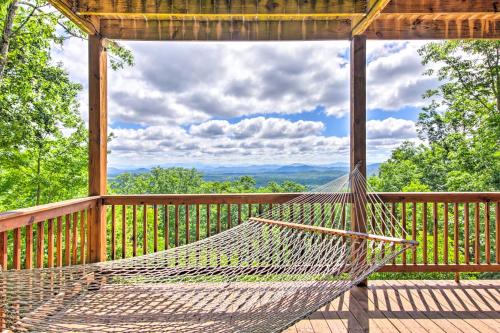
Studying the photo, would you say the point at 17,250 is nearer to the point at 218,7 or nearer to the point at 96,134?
→ the point at 96,134

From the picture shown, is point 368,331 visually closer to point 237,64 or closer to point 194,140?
point 237,64

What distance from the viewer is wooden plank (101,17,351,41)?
10.3ft

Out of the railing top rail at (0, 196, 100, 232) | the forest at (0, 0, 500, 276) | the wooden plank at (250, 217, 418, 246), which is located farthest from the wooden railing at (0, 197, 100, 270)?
the forest at (0, 0, 500, 276)

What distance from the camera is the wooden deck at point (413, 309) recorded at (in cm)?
224

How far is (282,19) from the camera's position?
313 centimetres

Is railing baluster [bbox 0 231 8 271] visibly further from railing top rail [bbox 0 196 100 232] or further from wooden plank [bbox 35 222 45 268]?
wooden plank [bbox 35 222 45 268]

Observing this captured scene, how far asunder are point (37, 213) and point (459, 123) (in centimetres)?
1371

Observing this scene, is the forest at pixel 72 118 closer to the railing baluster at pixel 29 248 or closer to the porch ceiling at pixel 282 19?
the porch ceiling at pixel 282 19

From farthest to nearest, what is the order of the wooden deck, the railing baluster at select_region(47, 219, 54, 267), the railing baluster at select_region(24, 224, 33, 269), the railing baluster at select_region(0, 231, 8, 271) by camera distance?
the railing baluster at select_region(47, 219, 54, 267) < the wooden deck < the railing baluster at select_region(24, 224, 33, 269) < the railing baluster at select_region(0, 231, 8, 271)

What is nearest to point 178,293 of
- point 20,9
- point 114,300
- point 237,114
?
point 114,300

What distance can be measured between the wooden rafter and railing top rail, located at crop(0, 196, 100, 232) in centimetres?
283

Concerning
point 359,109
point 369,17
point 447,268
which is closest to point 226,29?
point 369,17

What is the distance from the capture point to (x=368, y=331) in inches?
85.8

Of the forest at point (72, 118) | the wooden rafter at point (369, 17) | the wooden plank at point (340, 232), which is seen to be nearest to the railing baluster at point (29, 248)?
the wooden plank at point (340, 232)
